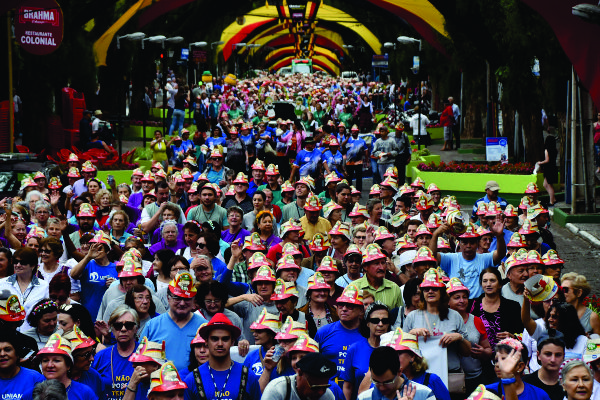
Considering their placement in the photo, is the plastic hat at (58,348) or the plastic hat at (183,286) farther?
the plastic hat at (183,286)

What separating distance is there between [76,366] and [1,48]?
73.5 ft

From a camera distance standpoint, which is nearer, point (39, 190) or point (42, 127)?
point (39, 190)

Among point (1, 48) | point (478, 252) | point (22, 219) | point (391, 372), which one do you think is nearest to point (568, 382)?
point (391, 372)

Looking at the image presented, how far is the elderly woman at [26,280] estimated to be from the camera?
10.8m

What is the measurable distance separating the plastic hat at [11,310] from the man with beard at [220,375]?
2044mm

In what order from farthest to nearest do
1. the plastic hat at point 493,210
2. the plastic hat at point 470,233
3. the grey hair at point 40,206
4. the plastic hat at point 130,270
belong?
the grey hair at point 40,206 → the plastic hat at point 493,210 → the plastic hat at point 470,233 → the plastic hat at point 130,270

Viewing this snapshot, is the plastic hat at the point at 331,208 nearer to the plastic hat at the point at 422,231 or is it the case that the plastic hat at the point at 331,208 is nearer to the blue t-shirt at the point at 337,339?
the plastic hat at the point at 422,231

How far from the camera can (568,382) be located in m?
7.41

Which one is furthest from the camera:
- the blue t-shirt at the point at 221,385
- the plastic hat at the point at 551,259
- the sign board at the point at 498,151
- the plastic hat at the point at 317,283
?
the sign board at the point at 498,151

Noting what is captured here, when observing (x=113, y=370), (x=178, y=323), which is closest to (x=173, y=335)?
(x=178, y=323)

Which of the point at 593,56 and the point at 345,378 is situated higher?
the point at 593,56

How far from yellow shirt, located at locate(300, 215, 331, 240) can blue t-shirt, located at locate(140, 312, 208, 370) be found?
5425 mm

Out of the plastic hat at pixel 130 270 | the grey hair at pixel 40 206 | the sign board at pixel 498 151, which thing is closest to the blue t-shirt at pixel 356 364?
the plastic hat at pixel 130 270

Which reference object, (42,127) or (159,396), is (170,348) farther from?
(42,127)
